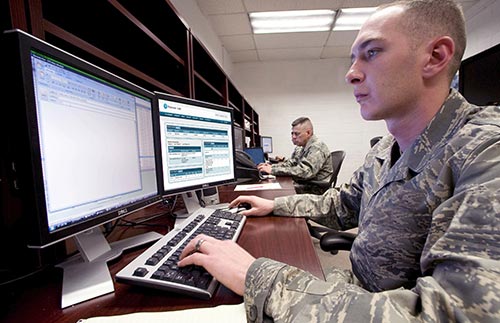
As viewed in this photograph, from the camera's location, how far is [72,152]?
1.50ft

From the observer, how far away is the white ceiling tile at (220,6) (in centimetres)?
303

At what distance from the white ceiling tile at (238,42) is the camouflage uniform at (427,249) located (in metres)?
4.00

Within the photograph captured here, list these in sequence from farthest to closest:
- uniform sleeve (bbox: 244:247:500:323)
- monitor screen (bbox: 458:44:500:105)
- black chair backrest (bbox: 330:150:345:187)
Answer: monitor screen (bbox: 458:44:500:105) → black chair backrest (bbox: 330:150:345:187) → uniform sleeve (bbox: 244:247:500:323)

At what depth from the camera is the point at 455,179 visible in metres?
0.45

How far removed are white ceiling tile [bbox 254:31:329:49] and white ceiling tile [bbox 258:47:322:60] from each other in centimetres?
18

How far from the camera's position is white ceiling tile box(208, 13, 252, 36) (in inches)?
134

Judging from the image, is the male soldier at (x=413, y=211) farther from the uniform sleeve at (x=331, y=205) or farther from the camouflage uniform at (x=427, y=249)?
the uniform sleeve at (x=331, y=205)

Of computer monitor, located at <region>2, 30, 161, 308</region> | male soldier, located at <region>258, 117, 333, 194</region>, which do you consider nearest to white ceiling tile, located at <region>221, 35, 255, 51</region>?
male soldier, located at <region>258, 117, 333, 194</region>

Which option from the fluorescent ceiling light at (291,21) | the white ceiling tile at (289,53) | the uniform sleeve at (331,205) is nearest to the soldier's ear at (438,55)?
the uniform sleeve at (331,205)

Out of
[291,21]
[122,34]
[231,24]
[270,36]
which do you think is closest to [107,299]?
[122,34]

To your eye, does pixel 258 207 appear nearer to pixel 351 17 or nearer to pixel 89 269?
pixel 89 269

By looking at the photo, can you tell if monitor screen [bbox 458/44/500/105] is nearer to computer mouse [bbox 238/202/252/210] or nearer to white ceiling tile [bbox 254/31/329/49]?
white ceiling tile [bbox 254/31/329/49]

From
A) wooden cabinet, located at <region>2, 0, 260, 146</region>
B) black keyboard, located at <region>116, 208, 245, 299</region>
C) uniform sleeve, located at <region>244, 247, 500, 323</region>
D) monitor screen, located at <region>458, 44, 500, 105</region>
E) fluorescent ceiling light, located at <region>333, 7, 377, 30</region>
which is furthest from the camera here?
fluorescent ceiling light, located at <region>333, 7, 377, 30</region>

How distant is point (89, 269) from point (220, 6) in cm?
339
